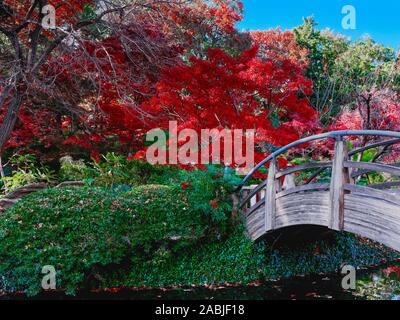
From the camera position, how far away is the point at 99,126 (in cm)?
1126

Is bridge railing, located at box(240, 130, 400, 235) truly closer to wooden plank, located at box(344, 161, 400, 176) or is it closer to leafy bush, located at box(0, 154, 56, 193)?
wooden plank, located at box(344, 161, 400, 176)

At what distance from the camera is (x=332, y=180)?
5.67 metres

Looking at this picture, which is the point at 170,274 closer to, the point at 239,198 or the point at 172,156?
the point at 239,198

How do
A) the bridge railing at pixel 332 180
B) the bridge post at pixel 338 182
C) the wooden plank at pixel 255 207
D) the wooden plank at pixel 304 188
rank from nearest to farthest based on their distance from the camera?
the bridge railing at pixel 332 180 → the bridge post at pixel 338 182 → the wooden plank at pixel 304 188 → the wooden plank at pixel 255 207

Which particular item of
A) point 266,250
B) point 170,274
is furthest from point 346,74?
point 170,274

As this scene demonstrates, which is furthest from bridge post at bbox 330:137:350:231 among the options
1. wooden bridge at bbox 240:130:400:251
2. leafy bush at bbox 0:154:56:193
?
leafy bush at bbox 0:154:56:193

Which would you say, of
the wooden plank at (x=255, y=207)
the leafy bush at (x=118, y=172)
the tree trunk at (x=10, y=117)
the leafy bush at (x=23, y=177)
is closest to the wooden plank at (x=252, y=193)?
the wooden plank at (x=255, y=207)

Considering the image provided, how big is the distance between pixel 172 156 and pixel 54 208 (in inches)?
149

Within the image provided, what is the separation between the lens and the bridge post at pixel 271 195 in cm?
693

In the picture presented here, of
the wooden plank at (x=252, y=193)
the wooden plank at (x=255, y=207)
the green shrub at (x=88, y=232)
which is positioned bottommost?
the green shrub at (x=88, y=232)

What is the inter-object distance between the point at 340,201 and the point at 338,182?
25 centimetres

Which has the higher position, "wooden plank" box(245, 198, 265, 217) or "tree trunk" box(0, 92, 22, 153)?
"tree trunk" box(0, 92, 22, 153)

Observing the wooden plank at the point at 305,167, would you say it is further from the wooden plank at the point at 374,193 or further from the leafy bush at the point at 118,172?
the leafy bush at the point at 118,172

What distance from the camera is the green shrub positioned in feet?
22.3
